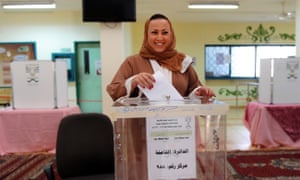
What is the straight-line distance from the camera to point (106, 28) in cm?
475

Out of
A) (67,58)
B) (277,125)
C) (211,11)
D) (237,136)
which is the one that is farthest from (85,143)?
(211,11)

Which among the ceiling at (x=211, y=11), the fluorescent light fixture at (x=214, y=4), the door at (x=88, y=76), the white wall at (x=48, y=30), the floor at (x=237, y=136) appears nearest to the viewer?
the floor at (x=237, y=136)

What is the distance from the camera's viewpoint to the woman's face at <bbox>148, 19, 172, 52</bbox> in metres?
1.19

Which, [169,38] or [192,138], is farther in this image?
[169,38]

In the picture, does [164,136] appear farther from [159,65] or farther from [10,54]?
[10,54]

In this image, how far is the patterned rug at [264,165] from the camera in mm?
3248

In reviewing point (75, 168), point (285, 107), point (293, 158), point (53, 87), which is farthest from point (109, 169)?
point (285, 107)

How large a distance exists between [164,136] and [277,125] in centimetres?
391

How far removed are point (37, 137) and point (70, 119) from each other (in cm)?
242

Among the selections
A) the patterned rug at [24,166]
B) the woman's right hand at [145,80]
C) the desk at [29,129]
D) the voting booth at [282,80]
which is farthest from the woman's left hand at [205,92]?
the voting booth at [282,80]

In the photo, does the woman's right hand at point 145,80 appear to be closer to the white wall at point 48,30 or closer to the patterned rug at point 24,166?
the patterned rug at point 24,166

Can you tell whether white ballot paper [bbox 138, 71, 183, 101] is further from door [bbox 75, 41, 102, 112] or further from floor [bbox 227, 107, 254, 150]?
door [bbox 75, 41, 102, 112]

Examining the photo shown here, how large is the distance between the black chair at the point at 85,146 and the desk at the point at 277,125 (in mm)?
2890

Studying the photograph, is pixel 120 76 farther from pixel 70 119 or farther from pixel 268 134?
pixel 268 134
